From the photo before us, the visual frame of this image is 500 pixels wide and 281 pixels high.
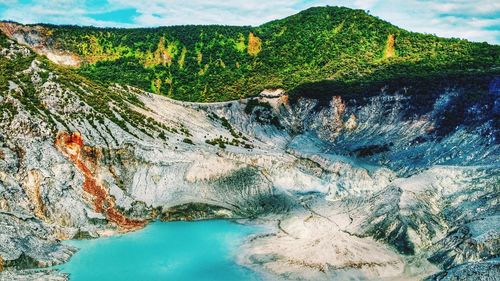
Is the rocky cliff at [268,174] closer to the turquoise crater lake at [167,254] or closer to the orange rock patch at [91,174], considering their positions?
the orange rock patch at [91,174]

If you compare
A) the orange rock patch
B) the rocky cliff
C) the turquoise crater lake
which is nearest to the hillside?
the rocky cliff

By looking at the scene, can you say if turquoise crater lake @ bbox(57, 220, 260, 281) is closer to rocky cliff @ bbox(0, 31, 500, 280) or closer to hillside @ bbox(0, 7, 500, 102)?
rocky cliff @ bbox(0, 31, 500, 280)

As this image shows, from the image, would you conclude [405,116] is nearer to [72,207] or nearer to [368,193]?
[368,193]

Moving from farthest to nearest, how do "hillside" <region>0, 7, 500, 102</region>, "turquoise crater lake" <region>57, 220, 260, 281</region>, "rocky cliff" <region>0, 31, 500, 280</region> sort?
"hillside" <region>0, 7, 500, 102</region>
"rocky cliff" <region>0, 31, 500, 280</region>
"turquoise crater lake" <region>57, 220, 260, 281</region>

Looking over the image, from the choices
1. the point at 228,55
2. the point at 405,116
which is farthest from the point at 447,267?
the point at 228,55

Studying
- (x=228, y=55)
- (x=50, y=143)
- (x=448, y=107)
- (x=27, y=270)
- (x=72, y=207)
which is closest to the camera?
(x=27, y=270)

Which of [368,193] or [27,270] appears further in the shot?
[368,193]

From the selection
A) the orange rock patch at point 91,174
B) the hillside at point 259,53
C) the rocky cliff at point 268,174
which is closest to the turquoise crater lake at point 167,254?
the rocky cliff at point 268,174

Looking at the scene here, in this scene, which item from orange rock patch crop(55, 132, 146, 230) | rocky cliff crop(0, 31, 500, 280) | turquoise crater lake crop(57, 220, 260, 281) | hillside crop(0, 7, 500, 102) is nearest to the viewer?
turquoise crater lake crop(57, 220, 260, 281)
